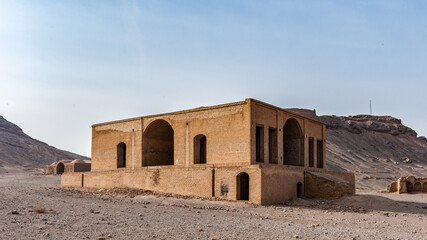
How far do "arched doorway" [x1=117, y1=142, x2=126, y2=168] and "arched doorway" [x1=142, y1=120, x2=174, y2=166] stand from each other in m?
2.38

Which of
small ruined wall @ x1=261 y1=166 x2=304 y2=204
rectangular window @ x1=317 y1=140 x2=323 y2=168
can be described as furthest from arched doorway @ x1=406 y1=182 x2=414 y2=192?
small ruined wall @ x1=261 y1=166 x2=304 y2=204

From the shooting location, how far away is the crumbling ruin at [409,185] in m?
33.7

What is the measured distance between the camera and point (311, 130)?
25188mm

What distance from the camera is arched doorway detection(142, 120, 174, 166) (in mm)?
24609

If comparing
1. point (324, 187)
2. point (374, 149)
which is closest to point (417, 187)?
point (324, 187)

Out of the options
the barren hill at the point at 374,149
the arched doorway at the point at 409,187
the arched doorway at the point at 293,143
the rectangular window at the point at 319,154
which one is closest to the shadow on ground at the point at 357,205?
the arched doorway at the point at 293,143

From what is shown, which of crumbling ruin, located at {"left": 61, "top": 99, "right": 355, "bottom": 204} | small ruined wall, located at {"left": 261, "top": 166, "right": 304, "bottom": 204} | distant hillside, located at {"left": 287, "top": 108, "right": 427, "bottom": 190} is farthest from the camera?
distant hillside, located at {"left": 287, "top": 108, "right": 427, "bottom": 190}

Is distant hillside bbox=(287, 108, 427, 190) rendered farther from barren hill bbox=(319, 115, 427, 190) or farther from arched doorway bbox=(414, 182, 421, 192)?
arched doorway bbox=(414, 182, 421, 192)

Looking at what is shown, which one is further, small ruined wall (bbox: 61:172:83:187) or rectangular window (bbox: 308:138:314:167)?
small ruined wall (bbox: 61:172:83:187)

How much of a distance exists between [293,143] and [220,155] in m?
5.94

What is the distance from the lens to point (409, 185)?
3422cm

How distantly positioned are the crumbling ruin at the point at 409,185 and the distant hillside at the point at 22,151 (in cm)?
5917

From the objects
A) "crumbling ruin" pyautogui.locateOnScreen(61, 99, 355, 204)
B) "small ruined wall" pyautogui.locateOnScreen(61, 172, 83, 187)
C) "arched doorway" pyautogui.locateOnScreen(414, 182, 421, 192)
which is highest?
"crumbling ruin" pyautogui.locateOnScreen(61, 99, 355, 204)

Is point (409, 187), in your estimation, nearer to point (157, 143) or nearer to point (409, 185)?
point (409, 185)
